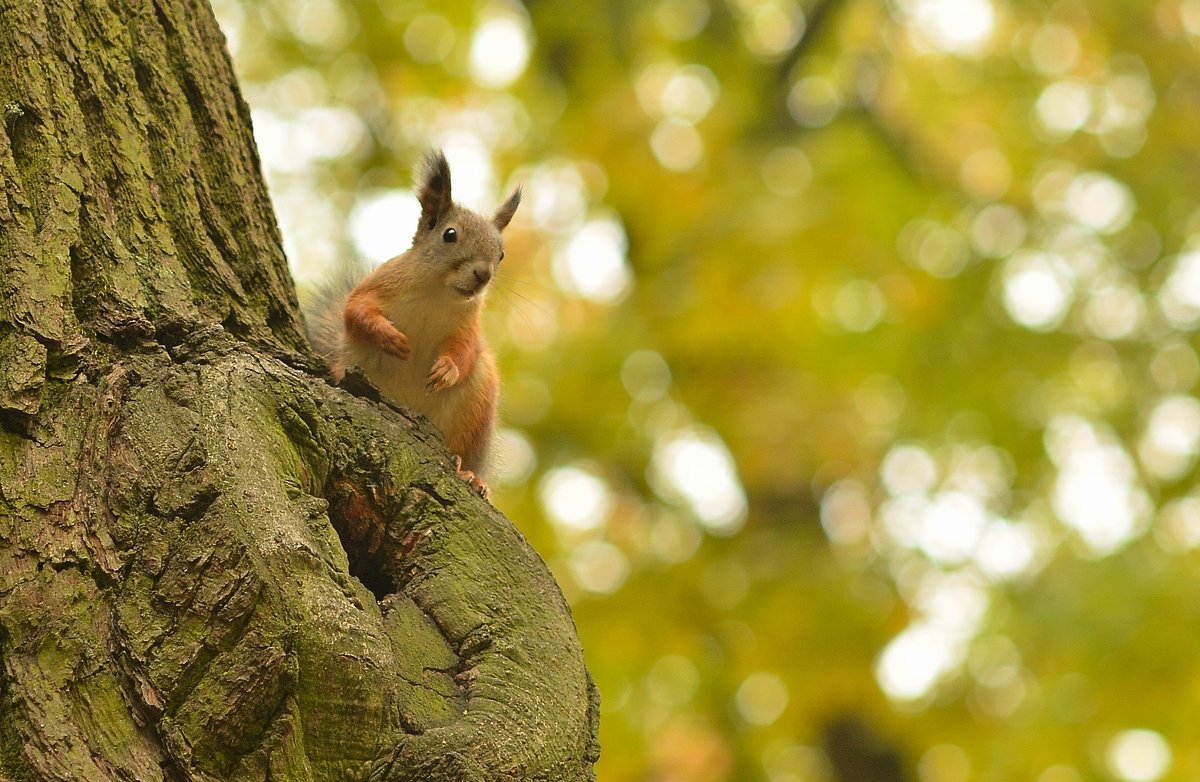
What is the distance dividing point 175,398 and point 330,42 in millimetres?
7784

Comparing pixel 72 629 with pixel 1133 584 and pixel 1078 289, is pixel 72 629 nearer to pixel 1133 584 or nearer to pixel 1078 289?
pixel 1133 584

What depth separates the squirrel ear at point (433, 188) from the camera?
3643 millimetres

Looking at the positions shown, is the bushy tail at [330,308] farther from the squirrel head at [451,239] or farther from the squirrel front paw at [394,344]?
the squirrel head at [451,239]

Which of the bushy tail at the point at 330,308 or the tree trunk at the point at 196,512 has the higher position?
the bushy tail at the point at 330,308

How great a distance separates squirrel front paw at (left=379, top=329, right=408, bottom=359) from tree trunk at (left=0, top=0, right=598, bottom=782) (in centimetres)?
60

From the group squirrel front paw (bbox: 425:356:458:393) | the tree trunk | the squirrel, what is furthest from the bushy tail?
the tree trunk

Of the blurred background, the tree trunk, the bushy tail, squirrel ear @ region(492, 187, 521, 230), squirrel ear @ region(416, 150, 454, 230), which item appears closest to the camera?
the tree trunk

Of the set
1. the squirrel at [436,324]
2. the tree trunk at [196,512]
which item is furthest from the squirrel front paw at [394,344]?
the tree trunk at [196,512]

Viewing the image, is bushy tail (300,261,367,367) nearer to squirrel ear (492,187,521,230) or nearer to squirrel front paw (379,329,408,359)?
squirrel front paw (379,329,408,359)

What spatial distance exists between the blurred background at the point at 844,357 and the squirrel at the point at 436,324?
7.15ft

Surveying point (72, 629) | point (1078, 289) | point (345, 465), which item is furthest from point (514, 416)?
point (72, 629)

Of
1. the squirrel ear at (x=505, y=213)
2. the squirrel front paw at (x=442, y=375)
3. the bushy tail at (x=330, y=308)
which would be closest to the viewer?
the squirrel front paw at (x=442, y=375)

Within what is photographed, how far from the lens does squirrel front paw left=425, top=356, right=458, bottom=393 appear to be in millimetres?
3199

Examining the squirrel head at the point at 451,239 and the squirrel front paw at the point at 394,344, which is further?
the squirrel head at the point at 451,239
